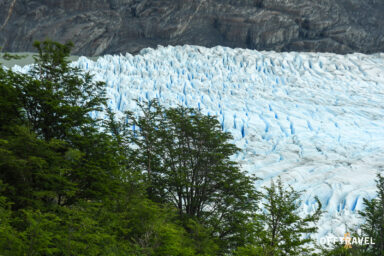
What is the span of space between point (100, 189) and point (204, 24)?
42.4 metres

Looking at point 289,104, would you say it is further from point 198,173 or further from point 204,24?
point 204,24

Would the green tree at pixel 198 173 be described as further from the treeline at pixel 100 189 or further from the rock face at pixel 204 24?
the rock face at pixel 204 24

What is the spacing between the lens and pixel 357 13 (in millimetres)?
52125

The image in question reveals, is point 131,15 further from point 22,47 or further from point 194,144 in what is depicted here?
point 194,144

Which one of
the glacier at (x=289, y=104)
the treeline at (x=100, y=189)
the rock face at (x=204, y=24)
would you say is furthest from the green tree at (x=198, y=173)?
the rock face at (x=204, y=24)

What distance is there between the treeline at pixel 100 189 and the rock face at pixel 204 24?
34.0 meters

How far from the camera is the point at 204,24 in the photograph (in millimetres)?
47438

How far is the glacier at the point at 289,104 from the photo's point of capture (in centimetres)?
2003

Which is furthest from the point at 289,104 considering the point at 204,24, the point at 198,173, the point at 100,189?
the point at 100,189

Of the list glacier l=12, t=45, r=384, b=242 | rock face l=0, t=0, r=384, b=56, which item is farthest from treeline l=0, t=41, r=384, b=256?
rock face l=0, t=0, r=384, b=56

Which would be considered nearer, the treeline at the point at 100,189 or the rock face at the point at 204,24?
the treeline at the point at 100,189

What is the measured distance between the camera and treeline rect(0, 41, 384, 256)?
5.69 m

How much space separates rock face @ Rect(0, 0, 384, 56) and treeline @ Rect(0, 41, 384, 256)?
112 feet

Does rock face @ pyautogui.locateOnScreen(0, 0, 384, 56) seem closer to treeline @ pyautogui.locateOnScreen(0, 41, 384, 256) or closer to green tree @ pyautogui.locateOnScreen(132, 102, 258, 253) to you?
green tree @ pyautogui.locateOnScreen(132, 102, 258, 253)
